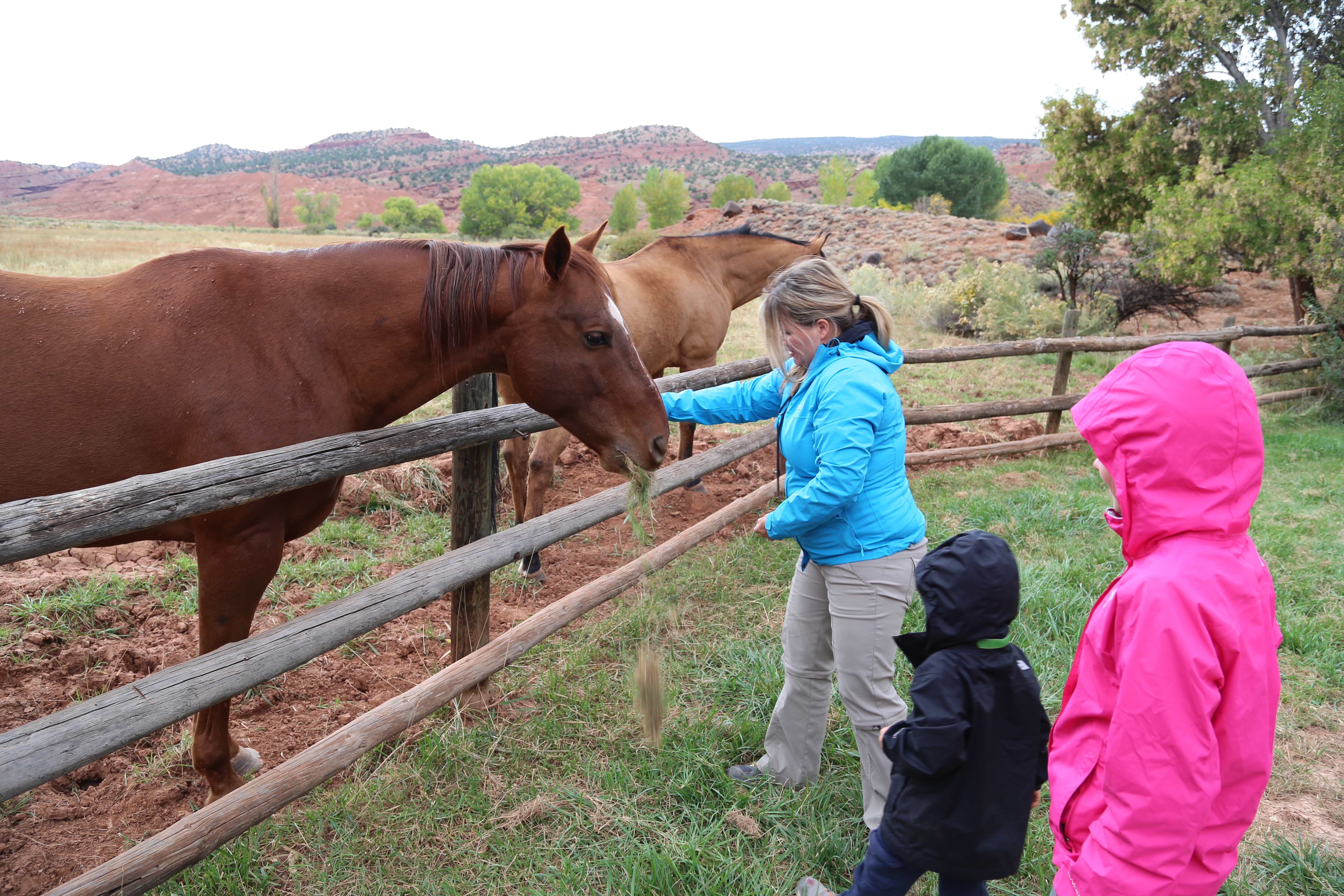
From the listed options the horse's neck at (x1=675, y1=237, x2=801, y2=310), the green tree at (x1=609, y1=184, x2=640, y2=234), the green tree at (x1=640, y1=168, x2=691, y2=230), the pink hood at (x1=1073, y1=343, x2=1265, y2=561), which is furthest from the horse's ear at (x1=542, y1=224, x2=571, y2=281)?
the green tree at (x1=640, y1=168, x2=691, y2=230)

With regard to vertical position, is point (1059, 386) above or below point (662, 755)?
above

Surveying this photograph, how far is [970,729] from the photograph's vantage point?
173 centimetres

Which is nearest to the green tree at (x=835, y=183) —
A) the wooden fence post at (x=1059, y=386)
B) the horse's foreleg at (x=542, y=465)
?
the wooden fence post at (x=1059, y=386)

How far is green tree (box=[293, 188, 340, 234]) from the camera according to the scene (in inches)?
3120

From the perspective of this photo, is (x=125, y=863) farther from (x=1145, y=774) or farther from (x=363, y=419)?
(x=1145, y=774)

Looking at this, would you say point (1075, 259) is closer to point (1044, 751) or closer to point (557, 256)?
point (557, 256)

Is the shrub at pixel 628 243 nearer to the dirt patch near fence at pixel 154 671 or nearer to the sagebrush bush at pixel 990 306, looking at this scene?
the sagebrush bush at pixel 990 306

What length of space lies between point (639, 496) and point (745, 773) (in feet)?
4.01

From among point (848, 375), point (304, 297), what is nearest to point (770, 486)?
point (848, 375)

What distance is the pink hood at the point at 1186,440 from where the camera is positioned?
A: 139 cm

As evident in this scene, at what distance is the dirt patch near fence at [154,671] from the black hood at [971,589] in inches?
91.0

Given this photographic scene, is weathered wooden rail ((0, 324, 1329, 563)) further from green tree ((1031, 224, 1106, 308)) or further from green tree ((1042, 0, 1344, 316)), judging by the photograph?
green tree ((1031, 224, 1106, 308))

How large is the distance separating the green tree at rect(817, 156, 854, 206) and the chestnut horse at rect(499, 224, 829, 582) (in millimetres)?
58318

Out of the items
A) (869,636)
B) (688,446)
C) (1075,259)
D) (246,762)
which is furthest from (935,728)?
(1075,259)
